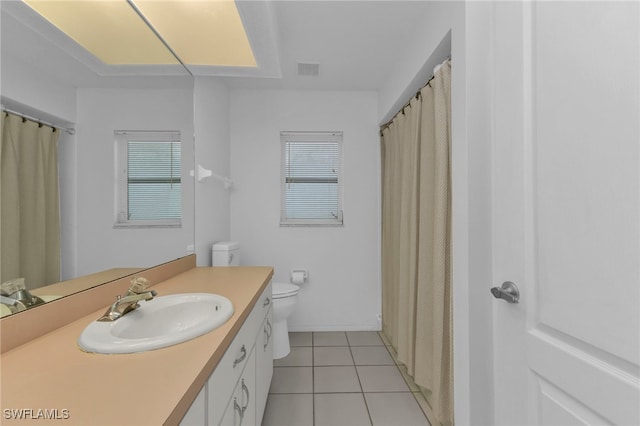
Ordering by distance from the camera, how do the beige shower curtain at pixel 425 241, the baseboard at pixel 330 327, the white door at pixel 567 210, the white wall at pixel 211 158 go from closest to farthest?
1. the white door at pixel 567 210
2. the beige shower curtain at pixel 425 241
3. the white wall at pixel 211 158
4. the baseboard at pixel 330 327

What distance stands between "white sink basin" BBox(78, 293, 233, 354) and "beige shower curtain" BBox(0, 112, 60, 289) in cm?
→ 26

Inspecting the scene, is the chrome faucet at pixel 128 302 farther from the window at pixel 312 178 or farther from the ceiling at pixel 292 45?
the window at pixel 312 178

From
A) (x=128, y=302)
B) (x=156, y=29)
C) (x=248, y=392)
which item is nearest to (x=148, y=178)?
(x=128, y=302)

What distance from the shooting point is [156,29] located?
153cm

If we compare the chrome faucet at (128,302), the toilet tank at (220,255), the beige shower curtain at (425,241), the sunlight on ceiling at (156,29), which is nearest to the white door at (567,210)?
the beige shower curtain at (425,241)

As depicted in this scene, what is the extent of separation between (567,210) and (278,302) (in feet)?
6.26

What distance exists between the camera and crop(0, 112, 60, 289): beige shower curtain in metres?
0.74

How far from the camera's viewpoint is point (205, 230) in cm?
216

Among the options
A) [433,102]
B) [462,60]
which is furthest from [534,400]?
[433,102]

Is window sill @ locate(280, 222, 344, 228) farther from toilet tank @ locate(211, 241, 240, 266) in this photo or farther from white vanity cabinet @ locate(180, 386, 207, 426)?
white vanity cabinet @ locate(180, 386, 207, 426)

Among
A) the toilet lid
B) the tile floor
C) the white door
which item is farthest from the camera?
the toilet lid

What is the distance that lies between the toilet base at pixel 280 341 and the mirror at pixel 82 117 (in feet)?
4.14

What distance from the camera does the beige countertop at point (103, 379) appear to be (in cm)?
49

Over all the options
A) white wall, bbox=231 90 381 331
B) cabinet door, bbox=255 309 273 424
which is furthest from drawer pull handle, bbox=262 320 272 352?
white wall, bbox=231 90 381 331
